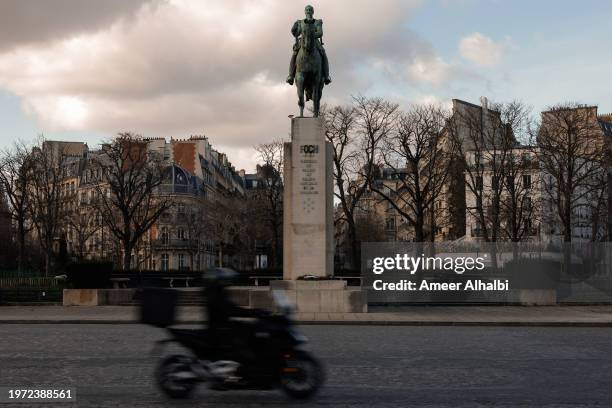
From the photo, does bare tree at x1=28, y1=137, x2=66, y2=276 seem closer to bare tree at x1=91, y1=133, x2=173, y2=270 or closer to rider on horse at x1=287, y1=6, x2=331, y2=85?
bare tree at x1=91, y1=133, x2=173, y2=270

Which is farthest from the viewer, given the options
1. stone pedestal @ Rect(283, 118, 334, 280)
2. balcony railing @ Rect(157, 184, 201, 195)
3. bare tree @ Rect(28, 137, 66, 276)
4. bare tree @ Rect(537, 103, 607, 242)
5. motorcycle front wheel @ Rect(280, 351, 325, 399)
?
balcony railing @ Rect(157, 184, 201, 195)

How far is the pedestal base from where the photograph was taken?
27.5m

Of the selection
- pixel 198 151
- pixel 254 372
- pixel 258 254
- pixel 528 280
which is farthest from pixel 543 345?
pixel 198 151

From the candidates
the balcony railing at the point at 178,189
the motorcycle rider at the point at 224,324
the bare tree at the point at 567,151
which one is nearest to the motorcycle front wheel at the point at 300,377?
the motorcycle rider at the point at 224,324

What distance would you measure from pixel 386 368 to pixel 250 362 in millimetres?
4125

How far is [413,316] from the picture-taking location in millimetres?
27188

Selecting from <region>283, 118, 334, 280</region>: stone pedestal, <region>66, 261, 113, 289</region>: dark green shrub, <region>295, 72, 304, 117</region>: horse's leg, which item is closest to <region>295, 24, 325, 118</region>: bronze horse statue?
<region>295, 72, 304, 117</region>: horse's leg

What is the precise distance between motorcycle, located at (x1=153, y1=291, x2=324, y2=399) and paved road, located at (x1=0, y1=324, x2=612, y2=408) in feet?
0.79

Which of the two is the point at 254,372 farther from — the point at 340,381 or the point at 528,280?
the point at 528,280

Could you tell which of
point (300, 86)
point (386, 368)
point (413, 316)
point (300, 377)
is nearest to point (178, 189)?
point (300, 86)

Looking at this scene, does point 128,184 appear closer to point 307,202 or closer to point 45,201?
point 45,201

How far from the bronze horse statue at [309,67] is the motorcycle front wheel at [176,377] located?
19419 mm

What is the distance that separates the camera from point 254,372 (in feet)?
31.3

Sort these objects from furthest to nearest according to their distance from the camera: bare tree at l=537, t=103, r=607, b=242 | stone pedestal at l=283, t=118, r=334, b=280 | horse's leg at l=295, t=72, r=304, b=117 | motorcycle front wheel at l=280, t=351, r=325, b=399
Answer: bare tree at l=537, t=103, r=607, b=242
horse's leg at l=295, t=72, r=304, b=117
stone pedestal at l=283, t=118, r=334, b=280
motorcycle front wheel at l=280, t=351, r=325, b=399
